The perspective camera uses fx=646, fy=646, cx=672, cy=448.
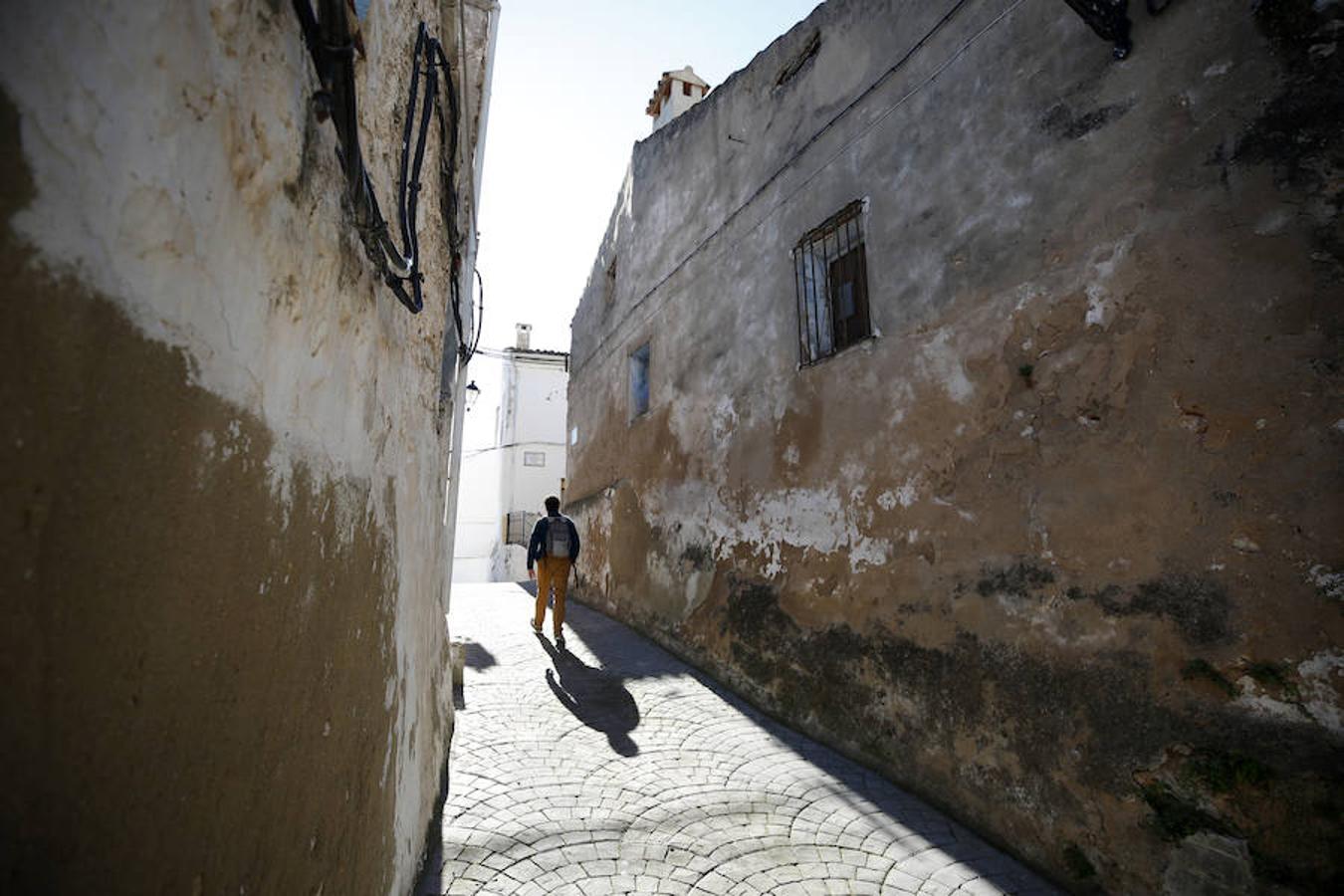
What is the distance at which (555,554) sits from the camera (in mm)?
7797

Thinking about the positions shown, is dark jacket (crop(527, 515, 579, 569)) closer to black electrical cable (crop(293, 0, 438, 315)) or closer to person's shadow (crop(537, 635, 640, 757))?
person's shadow (crop(537, 635, 640, 757))

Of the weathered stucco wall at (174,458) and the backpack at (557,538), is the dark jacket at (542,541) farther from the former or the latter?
the weathered stucco wall at (174,458)

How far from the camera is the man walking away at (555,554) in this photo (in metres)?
7.77

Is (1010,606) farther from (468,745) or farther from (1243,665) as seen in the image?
(468,745)

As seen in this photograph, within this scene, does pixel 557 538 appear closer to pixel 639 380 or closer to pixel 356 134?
pixel 639 380

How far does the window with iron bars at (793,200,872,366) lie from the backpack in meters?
3.68

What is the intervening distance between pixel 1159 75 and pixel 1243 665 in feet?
9.61

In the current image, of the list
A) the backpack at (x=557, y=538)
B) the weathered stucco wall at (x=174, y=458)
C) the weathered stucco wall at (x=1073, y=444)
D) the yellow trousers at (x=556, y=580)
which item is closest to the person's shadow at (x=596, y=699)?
the yellow trousers at (x=556, y=580)

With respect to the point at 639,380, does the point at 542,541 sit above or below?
below

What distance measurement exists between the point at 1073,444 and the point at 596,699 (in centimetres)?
413

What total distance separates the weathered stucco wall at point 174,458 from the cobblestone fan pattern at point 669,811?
55.8 inches

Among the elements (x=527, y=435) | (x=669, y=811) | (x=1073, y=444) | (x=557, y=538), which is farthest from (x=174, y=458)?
(x=527, y=435)

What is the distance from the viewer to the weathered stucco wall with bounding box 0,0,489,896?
27.3 inches

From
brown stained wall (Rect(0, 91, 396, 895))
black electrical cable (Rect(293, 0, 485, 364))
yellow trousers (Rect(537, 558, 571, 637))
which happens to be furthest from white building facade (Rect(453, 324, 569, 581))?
brown stained wall (Rect(0, 91, 396, 895))
